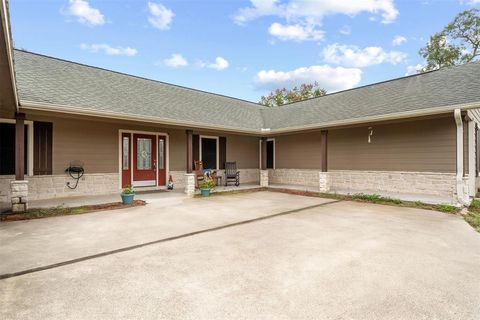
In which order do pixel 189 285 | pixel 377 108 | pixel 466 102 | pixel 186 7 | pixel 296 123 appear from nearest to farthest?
pixel 189 285 < pixel 466 102 < pixel 377 108 < pixel 296 123 < pixel 186 7

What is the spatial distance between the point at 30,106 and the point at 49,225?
2.85 meters

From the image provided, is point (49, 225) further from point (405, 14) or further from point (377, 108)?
point (405, 14)

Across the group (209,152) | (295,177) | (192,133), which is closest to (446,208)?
(295,177)

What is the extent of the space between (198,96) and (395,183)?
28.7 feet

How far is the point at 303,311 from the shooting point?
213 centimetres

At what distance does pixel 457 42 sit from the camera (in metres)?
20.0

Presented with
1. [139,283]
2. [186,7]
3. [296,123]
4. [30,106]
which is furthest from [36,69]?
[296,123]

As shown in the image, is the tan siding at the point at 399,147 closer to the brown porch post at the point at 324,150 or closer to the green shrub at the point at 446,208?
the brown porch post at the point at 324,150

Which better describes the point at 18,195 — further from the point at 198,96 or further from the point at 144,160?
the point at 198,96

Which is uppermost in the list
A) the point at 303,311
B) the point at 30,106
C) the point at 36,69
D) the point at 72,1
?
the point at 72,1

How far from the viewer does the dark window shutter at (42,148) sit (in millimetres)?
7207

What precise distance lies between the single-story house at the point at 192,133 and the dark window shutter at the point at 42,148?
23 mm

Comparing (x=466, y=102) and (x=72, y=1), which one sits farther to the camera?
(x=72, y=1)

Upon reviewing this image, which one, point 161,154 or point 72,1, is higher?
point 72,1
